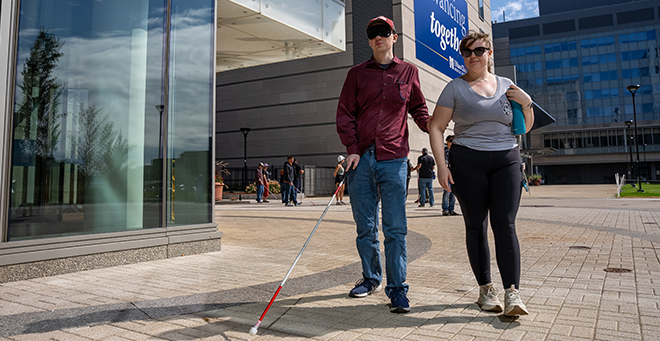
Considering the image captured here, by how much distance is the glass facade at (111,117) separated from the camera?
4.26 meters

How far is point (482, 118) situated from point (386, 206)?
90cm

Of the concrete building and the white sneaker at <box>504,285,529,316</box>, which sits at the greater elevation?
the concrete building

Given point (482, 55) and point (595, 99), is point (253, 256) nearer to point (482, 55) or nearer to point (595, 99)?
point (482, 55)

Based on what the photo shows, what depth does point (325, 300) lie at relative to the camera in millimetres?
3289

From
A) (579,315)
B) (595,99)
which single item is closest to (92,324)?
(579,315)

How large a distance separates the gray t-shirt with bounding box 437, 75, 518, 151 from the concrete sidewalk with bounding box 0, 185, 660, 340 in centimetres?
112

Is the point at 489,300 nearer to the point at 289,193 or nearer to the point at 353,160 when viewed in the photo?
the point at 353,160

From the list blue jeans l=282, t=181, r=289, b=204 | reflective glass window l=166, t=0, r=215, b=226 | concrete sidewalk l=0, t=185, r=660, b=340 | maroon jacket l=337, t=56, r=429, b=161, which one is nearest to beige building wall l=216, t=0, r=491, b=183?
blue jeans l=282, t=181, r=289, b=204

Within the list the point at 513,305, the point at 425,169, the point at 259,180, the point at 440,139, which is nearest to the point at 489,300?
the point at 513,305

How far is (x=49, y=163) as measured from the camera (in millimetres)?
4410

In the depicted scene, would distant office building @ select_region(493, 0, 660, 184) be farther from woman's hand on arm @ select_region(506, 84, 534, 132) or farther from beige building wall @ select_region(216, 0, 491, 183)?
woman's hand on arm @ select_region(506, 84, 534, 132)

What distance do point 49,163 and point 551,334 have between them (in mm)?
4595

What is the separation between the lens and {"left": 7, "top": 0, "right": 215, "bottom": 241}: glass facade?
14.0 feet

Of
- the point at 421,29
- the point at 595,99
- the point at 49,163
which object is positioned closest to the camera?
the point at 49,163
